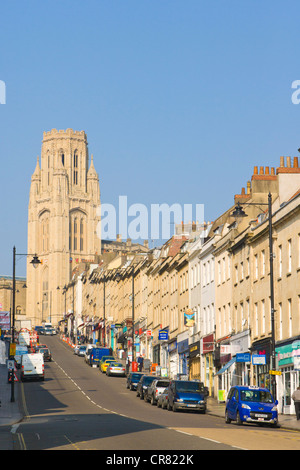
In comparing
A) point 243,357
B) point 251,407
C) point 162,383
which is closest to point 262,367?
point 243,357

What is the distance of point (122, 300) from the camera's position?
416 ft

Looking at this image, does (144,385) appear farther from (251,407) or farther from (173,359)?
(173,359)

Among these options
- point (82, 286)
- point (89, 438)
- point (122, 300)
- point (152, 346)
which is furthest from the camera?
point (82, 286)

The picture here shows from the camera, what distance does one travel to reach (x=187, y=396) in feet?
148

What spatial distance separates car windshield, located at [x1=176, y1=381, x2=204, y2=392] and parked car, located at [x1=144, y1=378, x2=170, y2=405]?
533 cm

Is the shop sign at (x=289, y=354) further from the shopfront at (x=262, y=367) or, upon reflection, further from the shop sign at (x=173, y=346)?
the shop sign at (x=173, y=346)

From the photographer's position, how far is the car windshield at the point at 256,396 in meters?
35.2

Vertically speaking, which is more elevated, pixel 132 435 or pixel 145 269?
pixel 145 269

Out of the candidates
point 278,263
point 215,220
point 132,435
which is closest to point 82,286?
point 215,220

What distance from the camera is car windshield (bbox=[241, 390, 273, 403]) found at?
115 feet

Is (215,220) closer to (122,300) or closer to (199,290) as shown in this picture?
(199,290)

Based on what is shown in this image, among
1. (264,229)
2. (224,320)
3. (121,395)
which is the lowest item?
(121,395)

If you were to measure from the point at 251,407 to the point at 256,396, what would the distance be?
3.54 feet
